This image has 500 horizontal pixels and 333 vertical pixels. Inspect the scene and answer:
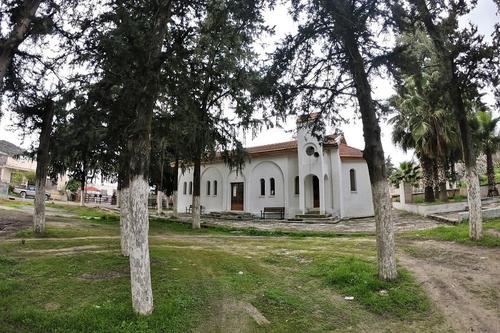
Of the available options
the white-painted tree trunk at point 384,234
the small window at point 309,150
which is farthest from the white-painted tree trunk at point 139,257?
the small window at point 309,150

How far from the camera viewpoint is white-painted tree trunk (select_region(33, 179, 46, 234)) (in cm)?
1397

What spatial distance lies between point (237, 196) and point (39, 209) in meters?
20.3

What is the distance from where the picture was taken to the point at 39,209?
14.0 metres

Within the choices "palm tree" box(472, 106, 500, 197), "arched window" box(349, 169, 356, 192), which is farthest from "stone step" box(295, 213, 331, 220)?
"palm tree" box(472, 106, 500, 197)

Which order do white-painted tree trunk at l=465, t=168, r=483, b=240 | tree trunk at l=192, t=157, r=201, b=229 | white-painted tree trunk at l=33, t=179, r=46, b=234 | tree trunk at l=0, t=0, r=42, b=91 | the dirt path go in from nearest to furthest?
1. the dirt path
2. tree trunk at l=0, t=0, r=42, b=91
3. white-painted tree trunk at l=465, t=168, r=483, b=240
4. white-painted tree trunk at l=33, t=179, r=46, b=234
5. tree trunk at l=192, t=157, r=201, b=229

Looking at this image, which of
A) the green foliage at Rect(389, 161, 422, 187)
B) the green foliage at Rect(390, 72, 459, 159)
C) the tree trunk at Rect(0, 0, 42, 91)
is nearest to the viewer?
the tree trunk at Rect(0, 0, 42, 91)

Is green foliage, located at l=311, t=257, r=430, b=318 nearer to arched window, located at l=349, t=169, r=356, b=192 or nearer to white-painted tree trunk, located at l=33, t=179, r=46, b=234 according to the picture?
white-painted tree trunk, located at l=33, t=179, r=46, b=234

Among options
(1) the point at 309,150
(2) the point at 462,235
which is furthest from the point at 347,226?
(2) the point at 462,235

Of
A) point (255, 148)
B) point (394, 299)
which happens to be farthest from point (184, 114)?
point (255, 148)

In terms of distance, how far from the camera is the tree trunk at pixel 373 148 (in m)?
8.66

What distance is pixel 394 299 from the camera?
7617 millimetres

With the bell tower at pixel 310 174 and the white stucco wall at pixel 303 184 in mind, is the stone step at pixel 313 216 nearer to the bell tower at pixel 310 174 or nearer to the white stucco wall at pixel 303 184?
the bell tower at pixel 310 174

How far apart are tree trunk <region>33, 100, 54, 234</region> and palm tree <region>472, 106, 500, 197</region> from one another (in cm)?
2926

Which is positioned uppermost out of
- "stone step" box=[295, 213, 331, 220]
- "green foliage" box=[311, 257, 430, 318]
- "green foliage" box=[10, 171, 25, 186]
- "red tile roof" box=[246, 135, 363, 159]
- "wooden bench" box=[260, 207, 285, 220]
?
"red tile roof" box=[246, 135, 363, 159]
